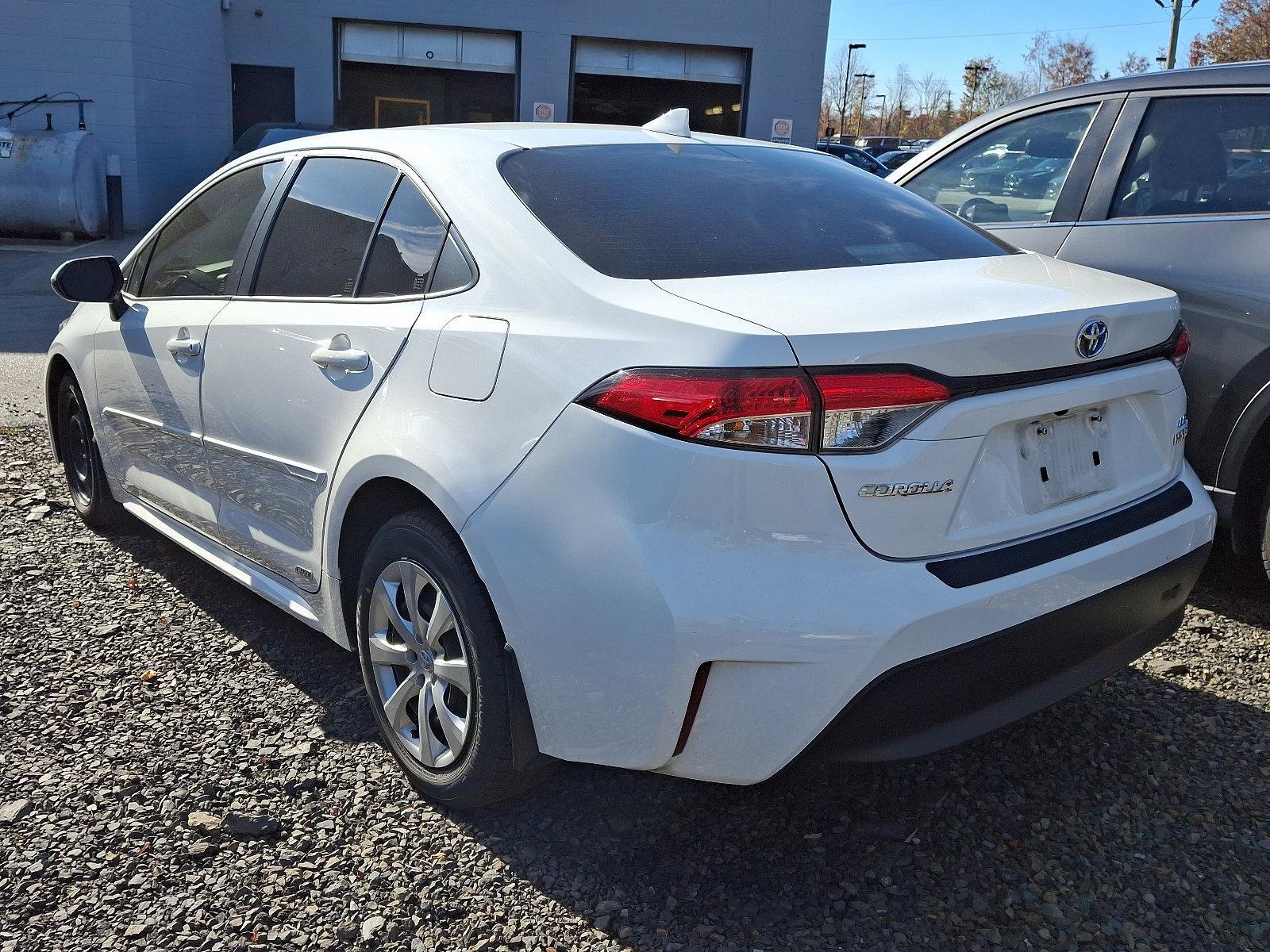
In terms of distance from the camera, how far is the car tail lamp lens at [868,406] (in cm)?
→ 211

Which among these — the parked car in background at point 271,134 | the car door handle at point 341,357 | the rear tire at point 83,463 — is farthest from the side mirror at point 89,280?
the parked car in background at point 271,134

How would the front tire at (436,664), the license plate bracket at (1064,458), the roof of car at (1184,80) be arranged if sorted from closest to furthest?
the license plate bracket at (1064,458), the front tire at (436,664), the roof of car at (1184,80)

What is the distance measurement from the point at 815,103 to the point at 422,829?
25031 mm

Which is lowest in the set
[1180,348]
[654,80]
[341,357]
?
[341,357]

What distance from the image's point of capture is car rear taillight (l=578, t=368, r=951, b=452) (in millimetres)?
2104

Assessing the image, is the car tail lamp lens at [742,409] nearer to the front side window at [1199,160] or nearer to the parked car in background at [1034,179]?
the front side window at [1199,160]

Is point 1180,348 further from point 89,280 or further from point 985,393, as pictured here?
point 89,280

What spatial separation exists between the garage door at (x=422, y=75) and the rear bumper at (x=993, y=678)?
2365 cm

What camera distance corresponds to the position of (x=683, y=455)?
2115 mm

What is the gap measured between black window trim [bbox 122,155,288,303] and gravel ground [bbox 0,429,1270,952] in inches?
45.0

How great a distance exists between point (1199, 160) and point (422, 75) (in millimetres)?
24910

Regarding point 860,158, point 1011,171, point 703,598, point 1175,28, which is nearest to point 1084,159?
point 1011,171

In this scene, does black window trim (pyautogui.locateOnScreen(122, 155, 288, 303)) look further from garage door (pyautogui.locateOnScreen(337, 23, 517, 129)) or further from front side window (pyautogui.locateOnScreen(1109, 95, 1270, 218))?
garage door (pyautogui.locateOnScreen(337, 23, 517, 129))

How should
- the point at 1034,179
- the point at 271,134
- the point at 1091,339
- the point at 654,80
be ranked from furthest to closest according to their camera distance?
the point at 654,80
the point at 271,134
the point at 1034,179
the point at 1091,339
